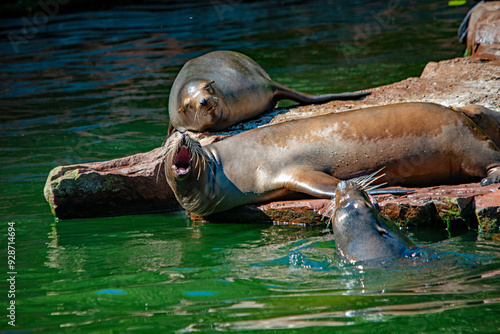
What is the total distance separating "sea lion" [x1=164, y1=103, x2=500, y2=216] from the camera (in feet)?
17.8

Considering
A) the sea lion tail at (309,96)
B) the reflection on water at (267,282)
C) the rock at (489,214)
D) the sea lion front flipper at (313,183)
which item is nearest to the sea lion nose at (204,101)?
the sea lion tail at (309,96)

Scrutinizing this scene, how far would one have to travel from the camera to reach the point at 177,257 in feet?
15.7

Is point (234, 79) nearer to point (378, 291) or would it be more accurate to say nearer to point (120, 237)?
point (120, 237)

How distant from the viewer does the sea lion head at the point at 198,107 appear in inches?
286

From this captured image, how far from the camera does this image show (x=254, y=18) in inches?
775

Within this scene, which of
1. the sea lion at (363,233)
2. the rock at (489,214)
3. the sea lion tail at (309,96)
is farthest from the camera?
the sea lion tail at (309,96)

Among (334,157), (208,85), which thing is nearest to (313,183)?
(334,157)

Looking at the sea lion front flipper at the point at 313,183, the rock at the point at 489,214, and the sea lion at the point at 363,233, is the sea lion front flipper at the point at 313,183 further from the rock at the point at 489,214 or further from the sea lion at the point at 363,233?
the rock at the point at 489,214

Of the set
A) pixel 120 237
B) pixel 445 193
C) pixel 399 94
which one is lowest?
pixel 120 237

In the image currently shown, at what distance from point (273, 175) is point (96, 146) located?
12.2 feet

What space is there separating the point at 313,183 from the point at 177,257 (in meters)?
1.26

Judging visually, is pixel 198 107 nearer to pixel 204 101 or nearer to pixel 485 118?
pixel 204 101

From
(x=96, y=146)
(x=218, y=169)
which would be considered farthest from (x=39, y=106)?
(x=218, y=169)

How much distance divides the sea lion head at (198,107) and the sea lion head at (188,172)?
61.0 inches
